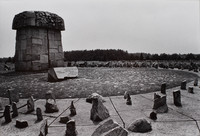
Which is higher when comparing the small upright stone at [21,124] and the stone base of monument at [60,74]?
the stone base of monument at [60,74]

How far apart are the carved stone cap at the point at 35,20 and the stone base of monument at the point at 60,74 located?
3.07 m

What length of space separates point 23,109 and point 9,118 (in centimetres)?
42

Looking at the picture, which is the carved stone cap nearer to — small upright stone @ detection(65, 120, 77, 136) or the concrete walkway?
the concrete walkway

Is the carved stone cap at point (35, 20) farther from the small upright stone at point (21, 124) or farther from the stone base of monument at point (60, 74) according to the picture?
the small upright stone at point (21, 124)

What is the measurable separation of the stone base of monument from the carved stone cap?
10.1 feet

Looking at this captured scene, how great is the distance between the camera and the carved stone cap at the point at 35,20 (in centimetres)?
671

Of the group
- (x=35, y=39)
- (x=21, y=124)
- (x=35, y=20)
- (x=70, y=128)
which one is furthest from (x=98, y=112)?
(x=35, y=20)

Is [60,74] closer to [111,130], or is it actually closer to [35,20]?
[35,20]

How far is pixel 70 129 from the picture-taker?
1314 mm

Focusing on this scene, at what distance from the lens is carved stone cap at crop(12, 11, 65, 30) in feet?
22.0

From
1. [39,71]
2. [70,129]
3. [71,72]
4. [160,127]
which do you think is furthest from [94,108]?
[39,71]

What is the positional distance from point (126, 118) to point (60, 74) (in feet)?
11.7

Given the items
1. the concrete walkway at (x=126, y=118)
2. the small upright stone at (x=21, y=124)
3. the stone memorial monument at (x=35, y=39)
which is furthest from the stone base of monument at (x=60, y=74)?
the small upright stone at (x=21, y=124)

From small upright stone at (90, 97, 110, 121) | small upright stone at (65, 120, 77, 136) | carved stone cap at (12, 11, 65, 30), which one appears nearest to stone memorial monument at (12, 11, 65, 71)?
carved stone cap at (12, 11, 65, 30)
